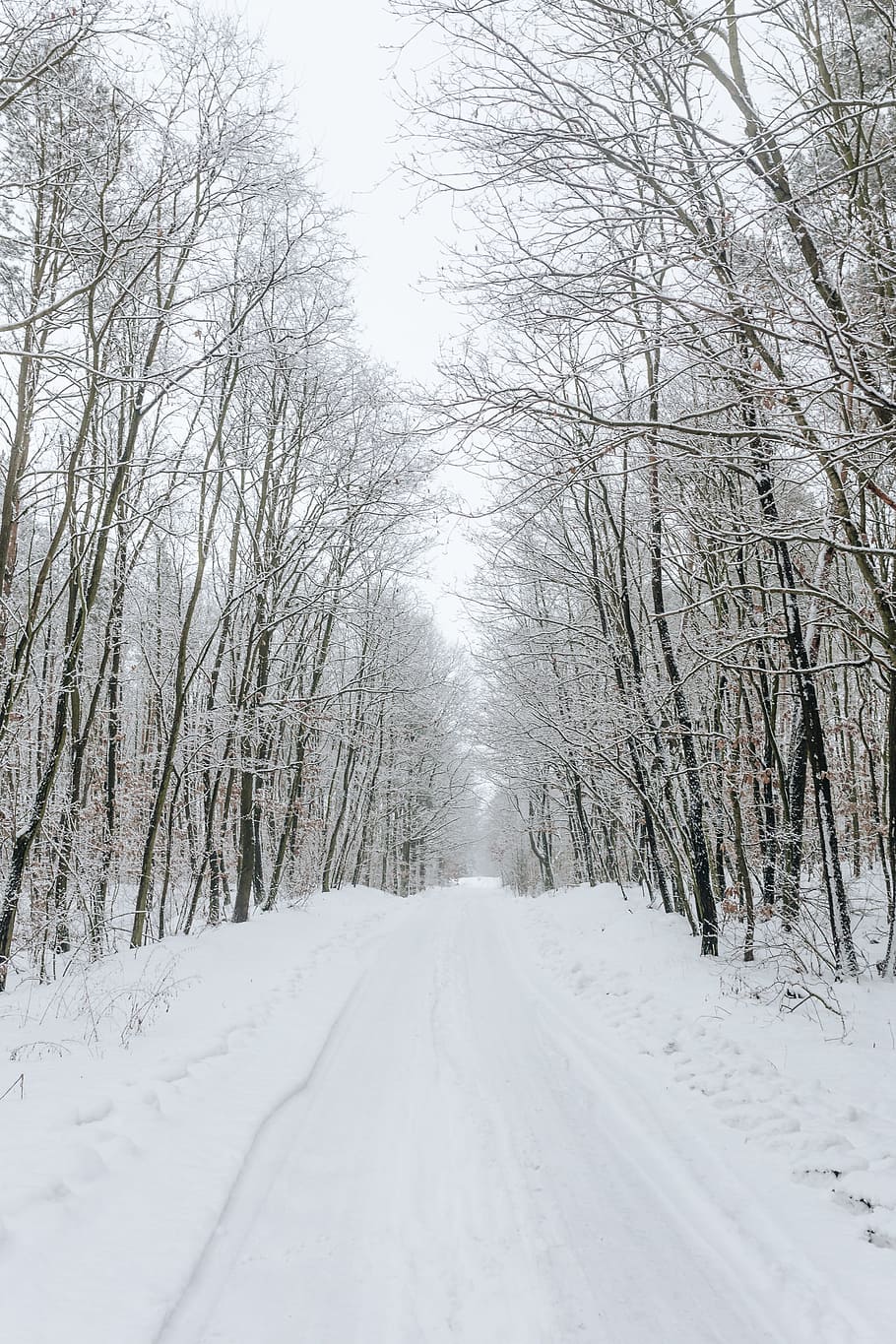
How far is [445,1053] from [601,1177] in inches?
92.9

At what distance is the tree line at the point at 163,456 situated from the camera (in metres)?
5.87

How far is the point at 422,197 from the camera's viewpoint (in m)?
4.56

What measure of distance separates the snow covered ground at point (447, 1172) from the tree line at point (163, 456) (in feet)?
12.1

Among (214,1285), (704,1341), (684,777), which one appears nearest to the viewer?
(704,1341)

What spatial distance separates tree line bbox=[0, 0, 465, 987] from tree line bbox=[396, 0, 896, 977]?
1394mm

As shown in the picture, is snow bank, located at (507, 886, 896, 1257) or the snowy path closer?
the snowy path

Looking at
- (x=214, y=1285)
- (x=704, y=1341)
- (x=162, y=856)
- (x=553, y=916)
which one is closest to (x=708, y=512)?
(x=704, y=1341)

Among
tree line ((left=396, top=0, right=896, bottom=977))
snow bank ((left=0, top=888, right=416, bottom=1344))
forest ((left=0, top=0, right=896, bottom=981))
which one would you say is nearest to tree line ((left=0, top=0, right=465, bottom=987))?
forest ((left=0, top=0, right=896, bottom=981))

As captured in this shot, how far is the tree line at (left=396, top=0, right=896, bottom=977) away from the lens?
3.78m

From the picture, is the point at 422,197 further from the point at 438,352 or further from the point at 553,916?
the point at 553,916

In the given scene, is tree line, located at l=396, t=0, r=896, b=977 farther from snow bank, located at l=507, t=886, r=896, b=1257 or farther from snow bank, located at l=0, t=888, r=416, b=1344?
snow bank, located at l=0, t=888, r=416, b=1344

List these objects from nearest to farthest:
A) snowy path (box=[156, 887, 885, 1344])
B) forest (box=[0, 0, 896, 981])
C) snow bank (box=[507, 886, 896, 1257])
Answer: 1. snowy path (box=[156, 887, 885, 1344])
2. snow bank (box=[507, 886, 896, 1257])
3. forest (box=[0, 0, 896, 981])

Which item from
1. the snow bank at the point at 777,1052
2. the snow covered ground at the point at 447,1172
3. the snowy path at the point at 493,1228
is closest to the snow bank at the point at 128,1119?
the snow covered ground at the point at 447,1172

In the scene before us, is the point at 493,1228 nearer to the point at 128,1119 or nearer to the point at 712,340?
the point at 128,1119
